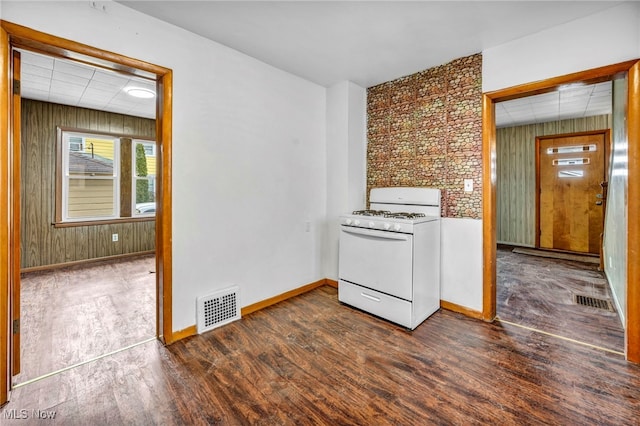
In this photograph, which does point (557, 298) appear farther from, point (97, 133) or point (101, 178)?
point (97, 133)

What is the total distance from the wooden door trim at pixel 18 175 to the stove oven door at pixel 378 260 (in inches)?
65.6

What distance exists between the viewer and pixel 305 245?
3529mm

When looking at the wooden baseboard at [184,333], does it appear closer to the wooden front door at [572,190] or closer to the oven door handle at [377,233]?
the oven door handle at [377,233]

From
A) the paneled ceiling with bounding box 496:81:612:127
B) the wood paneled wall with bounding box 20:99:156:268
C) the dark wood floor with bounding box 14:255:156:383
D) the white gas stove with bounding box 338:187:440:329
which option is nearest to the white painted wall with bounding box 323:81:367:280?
the white gas stove with bounding box 338:187:440:329

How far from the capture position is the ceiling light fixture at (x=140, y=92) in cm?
379

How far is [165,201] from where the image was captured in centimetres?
231

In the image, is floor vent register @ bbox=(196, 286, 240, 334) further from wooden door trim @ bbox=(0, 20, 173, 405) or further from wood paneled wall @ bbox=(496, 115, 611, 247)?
wood paneled wall @ bbox=(496, 115, 611, 247)

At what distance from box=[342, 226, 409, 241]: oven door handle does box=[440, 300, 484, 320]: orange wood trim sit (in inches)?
39.3

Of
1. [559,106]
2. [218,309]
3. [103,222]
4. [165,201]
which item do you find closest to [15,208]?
[165,201]

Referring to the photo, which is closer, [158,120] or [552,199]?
[158,120]

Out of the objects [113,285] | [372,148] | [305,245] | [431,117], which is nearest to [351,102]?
[372,148]

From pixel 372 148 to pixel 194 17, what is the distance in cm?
227

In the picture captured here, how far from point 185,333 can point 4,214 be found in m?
1.44

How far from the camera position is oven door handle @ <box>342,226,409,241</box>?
257 centimetres
